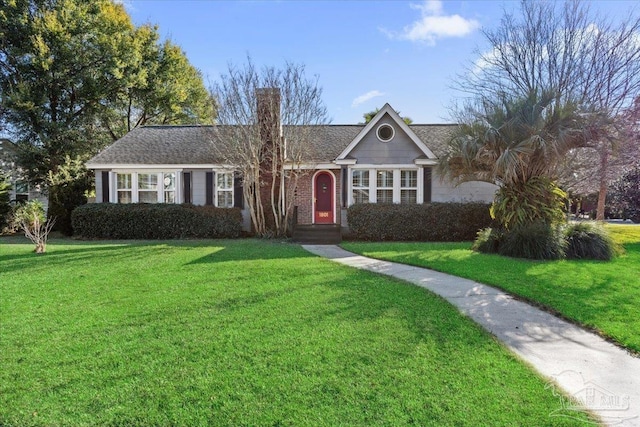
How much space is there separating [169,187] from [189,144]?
267 cm

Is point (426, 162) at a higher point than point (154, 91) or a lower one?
lower

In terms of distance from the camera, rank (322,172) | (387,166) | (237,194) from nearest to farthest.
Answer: (387,166) → (237,194) → (322,172)

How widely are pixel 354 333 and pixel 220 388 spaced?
1.77 meters

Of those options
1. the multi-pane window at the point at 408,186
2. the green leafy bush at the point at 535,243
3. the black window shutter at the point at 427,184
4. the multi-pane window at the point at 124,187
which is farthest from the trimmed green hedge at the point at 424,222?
the multi-pane window at the point at 124,187

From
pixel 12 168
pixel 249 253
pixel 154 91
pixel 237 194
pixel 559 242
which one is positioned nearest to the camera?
pixel 559 242

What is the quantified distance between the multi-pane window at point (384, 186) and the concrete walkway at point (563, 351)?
8.76 metres

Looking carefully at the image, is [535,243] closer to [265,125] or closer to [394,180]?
[394,180]

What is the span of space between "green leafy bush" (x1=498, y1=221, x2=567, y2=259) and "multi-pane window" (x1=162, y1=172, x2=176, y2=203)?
45.5 feet

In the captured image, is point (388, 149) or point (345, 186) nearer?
point (388, 149)

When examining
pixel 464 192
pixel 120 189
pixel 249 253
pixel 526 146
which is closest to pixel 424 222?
pixel 464 192

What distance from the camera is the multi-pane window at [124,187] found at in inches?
654
